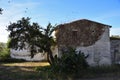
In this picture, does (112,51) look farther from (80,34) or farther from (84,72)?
(84,72)

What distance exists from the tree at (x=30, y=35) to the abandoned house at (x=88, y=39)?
1.66 m

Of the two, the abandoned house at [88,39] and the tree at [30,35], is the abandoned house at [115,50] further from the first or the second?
the tree at [30,35]

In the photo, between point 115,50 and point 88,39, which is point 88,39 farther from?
point 115,50

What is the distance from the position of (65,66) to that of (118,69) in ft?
28.0

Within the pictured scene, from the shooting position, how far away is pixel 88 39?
32688 millimetres

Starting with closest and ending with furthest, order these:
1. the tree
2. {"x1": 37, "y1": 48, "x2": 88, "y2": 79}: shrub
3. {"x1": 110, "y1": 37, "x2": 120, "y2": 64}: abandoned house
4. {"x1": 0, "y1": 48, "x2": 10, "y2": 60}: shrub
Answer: {"x1": 37, "y1": 48, "x2": 88, "y2": 79}: shrub → the tree → {"x1": 110, "y1": 37, "x2": 120, "y2": 64}: abandoned house → {"x1": 0, "y1": 48, "x2": 10, "y2": 60}: shrub

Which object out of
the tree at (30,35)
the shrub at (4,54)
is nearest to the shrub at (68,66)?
the tree at (30,35)

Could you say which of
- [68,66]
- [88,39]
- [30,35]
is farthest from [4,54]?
[68,66]

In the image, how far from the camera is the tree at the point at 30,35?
31.3m

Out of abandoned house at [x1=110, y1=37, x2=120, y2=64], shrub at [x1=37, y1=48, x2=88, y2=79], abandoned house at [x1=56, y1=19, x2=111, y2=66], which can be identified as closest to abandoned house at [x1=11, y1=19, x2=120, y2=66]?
abandoned house at [x1=56, y1=19, x2=111, y2=66]

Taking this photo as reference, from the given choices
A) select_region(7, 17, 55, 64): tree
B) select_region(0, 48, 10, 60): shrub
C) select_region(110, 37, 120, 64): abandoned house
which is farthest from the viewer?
select_region(0, 48, 10, 60): shrub

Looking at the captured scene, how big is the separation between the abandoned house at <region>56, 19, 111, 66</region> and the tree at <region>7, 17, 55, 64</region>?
1660 millimetres

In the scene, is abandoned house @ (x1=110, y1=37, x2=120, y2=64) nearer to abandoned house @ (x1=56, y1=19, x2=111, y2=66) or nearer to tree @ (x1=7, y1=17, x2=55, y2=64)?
abandoned house @ (x1=56, y1=19, x2=111, y2=66)

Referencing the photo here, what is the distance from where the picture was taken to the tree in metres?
31.3
